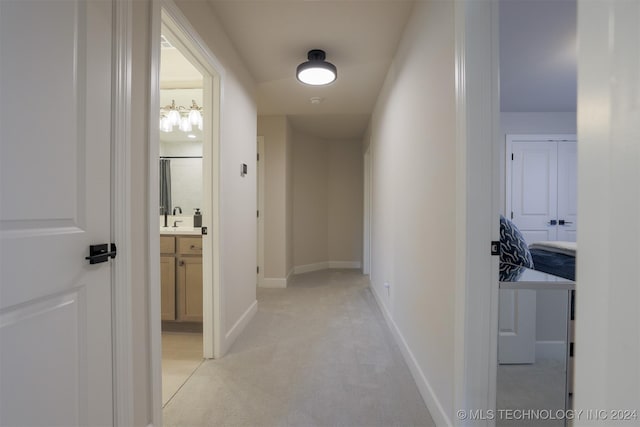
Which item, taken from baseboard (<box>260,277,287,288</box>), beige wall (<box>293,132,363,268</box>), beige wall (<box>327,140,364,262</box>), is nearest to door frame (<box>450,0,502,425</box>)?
baseboard (<box>260,277,287,288</box>)

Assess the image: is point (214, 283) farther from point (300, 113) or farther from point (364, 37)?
point (300, 113)

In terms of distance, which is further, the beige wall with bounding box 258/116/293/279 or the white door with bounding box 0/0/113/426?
the beige wall with bounding box 258/116/293/279

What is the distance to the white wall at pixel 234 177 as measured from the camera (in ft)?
6.88

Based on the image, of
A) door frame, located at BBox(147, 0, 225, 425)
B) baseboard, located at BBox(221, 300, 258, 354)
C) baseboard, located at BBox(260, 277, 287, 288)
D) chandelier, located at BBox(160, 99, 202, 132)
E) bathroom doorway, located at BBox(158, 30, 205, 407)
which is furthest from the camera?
baseboard, located at BBox(260, 277, 287, 288)

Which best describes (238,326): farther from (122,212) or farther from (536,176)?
(536,176)

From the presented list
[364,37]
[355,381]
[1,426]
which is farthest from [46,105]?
[364,37]

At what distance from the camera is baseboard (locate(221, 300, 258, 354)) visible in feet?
7.36

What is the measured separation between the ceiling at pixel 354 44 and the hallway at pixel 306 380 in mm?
2509

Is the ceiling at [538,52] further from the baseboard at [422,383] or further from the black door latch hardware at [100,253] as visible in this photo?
the black door latch hardware at [100,253]

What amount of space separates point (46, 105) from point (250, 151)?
209cm

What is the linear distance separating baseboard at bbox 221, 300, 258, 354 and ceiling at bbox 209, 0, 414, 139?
2415 millimetres

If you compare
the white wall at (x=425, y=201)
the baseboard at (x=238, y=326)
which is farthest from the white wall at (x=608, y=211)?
the baseboard at (x=238, y=326)

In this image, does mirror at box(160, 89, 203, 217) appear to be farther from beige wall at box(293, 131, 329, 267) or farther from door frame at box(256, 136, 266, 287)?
beige wall at box(293, 131, 329, 267)

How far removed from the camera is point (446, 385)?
53.9 inches
